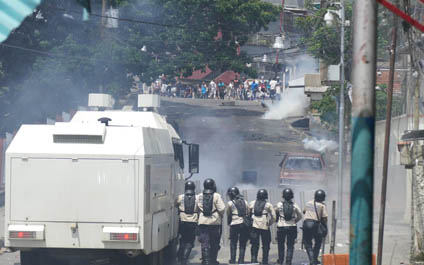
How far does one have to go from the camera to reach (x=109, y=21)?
1286 inches

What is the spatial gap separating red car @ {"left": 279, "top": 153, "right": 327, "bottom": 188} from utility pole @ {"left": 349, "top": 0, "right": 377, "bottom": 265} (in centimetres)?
1758

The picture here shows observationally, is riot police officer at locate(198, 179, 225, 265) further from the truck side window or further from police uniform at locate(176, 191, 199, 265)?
the truck side window

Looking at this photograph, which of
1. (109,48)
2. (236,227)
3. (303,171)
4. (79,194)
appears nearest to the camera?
(79,194)

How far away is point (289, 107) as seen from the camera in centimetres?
5078

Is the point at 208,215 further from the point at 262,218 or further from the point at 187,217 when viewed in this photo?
the point at 262,218

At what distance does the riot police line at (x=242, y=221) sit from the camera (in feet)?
44.2

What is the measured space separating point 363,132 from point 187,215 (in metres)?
7.78

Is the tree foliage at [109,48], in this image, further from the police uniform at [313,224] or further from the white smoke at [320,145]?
the police uniform at [313,224]

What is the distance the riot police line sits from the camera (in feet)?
44.2

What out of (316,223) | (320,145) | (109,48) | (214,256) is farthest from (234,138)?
(214,256)

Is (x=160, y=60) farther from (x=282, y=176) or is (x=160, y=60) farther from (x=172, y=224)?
(x=172, y=224)

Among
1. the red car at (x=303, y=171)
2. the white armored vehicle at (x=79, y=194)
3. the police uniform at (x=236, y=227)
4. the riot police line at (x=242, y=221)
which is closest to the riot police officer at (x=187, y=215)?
the riot police line at (x=242, y=221)

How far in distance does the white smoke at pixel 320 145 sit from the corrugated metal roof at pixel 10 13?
34150 millimetres

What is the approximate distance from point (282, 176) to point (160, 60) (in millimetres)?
15058
